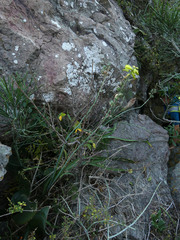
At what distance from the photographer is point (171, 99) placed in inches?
98.6

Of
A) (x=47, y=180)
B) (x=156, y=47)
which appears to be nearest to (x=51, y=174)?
(x=47, y=180)

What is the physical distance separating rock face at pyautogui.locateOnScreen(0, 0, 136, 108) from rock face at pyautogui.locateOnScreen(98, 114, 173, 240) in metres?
0.46

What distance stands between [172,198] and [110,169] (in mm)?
692

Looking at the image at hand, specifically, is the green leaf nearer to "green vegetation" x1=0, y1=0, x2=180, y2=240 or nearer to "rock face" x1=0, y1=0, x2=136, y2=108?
"green vegetation" x1=0, y1=0, x2=180, y2=240

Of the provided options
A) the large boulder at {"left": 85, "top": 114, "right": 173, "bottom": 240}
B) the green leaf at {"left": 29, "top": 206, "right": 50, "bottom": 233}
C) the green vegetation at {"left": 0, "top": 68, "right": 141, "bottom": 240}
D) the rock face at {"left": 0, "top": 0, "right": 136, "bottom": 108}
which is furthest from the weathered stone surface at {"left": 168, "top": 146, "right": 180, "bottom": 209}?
the green leaf at {"left": 29, "top": 206, "right": 50, "bottom": 233}

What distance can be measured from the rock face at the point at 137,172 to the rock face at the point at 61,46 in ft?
1.51

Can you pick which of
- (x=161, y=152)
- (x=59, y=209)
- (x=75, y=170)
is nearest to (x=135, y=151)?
(x=161, y=152)

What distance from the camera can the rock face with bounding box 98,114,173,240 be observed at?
1627mm

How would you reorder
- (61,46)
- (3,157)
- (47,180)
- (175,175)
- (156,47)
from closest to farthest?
(3,157), (47,180), (61,46), (175,175), (156,47)

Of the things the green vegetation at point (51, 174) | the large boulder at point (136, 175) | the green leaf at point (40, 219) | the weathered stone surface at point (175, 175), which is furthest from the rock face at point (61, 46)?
the weathered stone surface at point (175, 175)

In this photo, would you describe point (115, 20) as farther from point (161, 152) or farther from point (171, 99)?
point (161, 152)

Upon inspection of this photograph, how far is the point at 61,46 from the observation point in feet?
5.91

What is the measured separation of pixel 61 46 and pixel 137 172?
1240 mm

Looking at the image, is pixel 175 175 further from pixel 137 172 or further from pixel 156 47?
pixel 156 47
